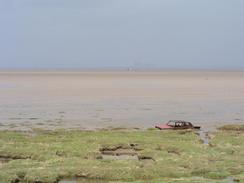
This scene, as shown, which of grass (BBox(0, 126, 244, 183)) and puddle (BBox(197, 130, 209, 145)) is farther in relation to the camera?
puddle (BBox(197, 130, 209, 145))

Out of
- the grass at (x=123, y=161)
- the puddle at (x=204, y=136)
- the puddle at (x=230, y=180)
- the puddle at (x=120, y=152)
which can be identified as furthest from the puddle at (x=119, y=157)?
the puddle at (x=204, y=136)

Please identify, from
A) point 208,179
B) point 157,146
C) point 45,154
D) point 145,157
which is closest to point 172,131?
point 157,146

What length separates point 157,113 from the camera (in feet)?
177

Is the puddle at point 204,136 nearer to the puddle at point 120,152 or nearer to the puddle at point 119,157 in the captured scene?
the puddle at point 120,152

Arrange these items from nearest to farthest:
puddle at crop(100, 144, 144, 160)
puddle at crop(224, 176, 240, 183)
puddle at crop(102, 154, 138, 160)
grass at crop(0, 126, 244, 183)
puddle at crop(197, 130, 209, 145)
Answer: puddle at crop(224, 176, 240, 183) → grass at crop(0, 126, 244, 183) → puddle at crop(102, 154, 138, 160) → puddle at crop(100, 144, 144, 160) → puddle at crop(197, 130, 209, 145)

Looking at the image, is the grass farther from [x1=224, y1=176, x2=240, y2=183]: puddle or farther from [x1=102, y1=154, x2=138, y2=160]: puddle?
[x1=102, y1=154, x2=138, y2=160]: puddle

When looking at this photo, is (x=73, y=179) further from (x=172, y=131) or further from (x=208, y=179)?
(x=172, y=131)

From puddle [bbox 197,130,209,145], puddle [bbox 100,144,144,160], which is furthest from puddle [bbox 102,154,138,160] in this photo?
puddle [bbox 197,130,209,145]

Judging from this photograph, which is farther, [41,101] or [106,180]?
[41,101]

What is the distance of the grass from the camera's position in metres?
21.3

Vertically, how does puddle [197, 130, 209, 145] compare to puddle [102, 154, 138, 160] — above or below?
above

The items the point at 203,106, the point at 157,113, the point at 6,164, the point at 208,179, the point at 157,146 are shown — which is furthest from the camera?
the point at 203,106

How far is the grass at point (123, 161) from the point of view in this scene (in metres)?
21.3

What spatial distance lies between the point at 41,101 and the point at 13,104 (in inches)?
247
